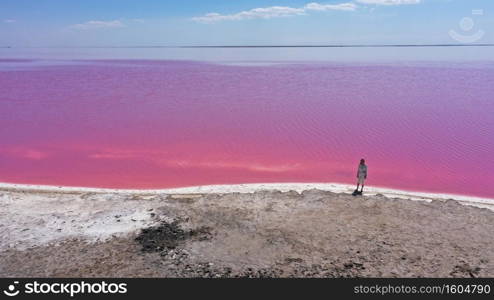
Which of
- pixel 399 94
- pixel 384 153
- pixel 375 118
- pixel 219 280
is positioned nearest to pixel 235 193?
pixel 219 280

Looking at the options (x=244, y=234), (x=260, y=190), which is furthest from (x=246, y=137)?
(x=244, y=234)

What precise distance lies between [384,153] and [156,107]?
16555 millimetres

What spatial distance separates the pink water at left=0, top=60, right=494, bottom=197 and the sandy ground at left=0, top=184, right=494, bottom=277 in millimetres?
2774

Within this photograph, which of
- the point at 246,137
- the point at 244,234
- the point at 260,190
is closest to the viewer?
the point at 244,234

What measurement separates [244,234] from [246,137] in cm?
1130

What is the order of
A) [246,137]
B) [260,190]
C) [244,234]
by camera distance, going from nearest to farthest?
[244,234]
[260,190]
[246,137]

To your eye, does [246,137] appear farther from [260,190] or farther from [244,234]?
[244,234]

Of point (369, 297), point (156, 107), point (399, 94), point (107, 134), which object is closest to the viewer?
point (369, 297)

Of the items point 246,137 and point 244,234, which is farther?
point 246,137

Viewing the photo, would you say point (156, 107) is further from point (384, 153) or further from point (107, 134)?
point (384, 153)

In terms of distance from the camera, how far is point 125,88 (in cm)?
3803

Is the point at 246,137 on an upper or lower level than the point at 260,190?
upper

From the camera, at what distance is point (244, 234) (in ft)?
32.8

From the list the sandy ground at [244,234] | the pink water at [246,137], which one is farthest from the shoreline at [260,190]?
the pink water at [246,137]
